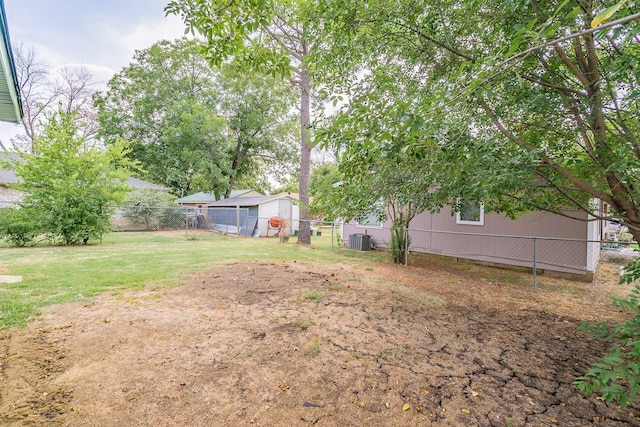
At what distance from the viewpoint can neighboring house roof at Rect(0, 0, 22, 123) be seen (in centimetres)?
221

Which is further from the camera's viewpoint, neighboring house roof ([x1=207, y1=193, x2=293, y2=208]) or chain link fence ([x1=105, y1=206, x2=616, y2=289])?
neighboring house roof ([x1=207, y1=193, x2=293, y2=208])

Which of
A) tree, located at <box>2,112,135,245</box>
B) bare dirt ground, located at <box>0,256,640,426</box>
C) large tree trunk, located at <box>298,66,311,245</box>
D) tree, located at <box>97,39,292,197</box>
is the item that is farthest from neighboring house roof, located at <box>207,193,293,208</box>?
bare dirt ground, located at <box>0,256,640,426</box>

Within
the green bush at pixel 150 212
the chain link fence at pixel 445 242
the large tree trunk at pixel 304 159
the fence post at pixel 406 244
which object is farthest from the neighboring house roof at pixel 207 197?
the fence post at pixel 406 244

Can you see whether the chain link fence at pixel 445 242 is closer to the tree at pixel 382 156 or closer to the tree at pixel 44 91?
the tree at pixel 382 156

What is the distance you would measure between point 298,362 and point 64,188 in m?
11.3

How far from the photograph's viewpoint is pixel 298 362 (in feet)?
8.57

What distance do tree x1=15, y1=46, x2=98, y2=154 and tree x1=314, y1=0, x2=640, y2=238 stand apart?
22296mm

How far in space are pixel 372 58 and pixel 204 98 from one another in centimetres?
2128

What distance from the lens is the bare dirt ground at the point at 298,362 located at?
1970mm

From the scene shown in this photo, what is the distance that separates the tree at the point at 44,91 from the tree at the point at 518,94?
73.1 ft

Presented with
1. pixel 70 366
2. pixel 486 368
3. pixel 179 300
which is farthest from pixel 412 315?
pixel 70 366

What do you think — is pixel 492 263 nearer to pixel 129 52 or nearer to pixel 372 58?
pixel 372 58

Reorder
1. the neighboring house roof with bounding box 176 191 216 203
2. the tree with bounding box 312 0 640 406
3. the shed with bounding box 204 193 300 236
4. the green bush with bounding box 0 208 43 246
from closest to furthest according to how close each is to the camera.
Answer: the tree with bounding box 312 0 640 406, the green bush with bounding box 0 208 43 246, the shed with bounding box 204 193 300 236, the neighboring house roof with bounding box 176 191 216 203

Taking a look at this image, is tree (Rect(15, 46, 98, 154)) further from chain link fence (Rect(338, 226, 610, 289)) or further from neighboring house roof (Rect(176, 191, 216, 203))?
chain link fence (Rect(338, 226, 610, 289))
